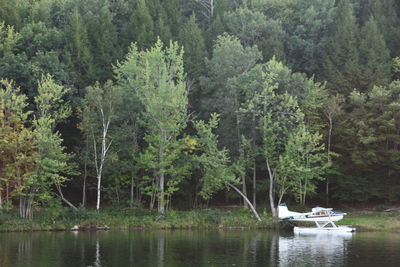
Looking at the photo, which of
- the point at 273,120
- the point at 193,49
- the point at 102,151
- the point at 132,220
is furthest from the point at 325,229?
the point at 193,49

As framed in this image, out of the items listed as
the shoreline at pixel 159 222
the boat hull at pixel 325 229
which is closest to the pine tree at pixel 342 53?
the shoreline at pixel 159 222

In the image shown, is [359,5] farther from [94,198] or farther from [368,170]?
[94,198]

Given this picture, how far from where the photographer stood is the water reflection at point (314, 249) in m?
27.3

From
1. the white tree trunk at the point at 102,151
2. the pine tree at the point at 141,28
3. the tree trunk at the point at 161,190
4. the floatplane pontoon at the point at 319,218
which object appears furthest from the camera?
the pine tree at the point at 141,28

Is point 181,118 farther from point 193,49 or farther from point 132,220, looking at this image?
point 193,49

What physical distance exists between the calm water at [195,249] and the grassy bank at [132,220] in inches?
95.6

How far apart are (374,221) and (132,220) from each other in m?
21.4

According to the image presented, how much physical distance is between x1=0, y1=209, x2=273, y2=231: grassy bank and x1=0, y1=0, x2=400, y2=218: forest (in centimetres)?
141

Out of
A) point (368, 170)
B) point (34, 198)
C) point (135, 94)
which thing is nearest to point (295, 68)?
point (368, 170)

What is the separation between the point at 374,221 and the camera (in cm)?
4584

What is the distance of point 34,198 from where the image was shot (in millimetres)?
46156

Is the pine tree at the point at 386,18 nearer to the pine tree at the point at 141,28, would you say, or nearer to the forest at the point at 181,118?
the forest at the point at 181,118

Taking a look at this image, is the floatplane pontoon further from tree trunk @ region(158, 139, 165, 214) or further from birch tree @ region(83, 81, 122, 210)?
birch tree @ region(83, 81, 122, 210)

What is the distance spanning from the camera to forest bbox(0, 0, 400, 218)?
46.8 meters
